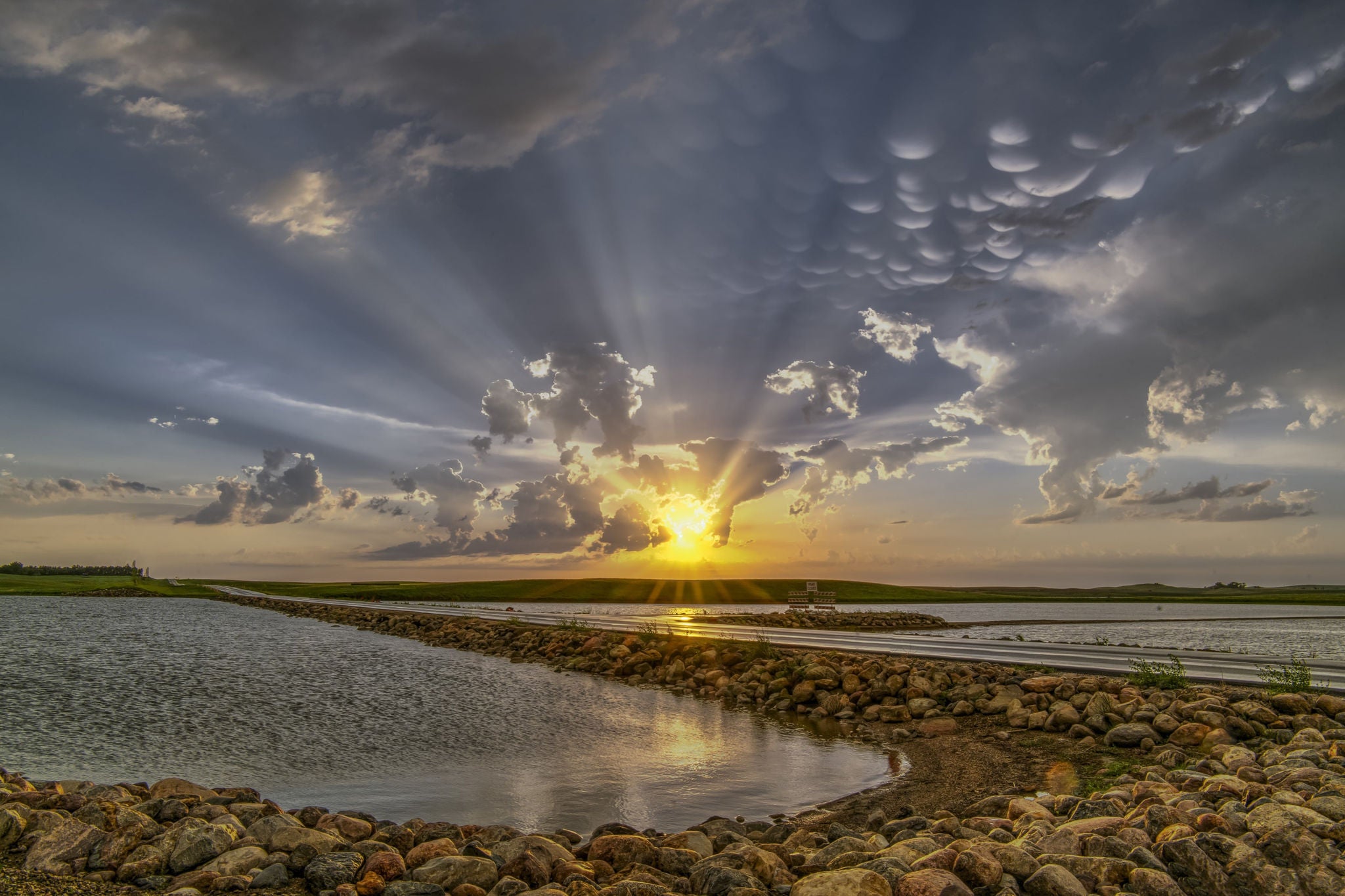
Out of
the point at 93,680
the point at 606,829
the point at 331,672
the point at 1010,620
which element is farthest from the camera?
the point at 1010,620

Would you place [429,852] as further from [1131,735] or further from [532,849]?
[1131,735]

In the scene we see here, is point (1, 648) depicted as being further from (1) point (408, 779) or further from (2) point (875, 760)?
(2) point (875, 760)

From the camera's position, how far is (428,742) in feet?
52.6

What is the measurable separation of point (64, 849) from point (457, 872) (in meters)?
3.63

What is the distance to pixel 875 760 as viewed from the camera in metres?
14.1

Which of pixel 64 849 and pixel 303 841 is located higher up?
pixel 64 849

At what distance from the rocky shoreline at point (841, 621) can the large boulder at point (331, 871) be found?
3884cm

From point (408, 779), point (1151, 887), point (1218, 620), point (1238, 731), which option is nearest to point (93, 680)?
point (408, 779)

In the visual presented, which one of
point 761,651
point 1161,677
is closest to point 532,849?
point 1161,677

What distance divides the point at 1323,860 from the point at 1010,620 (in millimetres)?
64766

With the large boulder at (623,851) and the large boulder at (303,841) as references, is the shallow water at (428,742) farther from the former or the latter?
the large boulder at (303,841)

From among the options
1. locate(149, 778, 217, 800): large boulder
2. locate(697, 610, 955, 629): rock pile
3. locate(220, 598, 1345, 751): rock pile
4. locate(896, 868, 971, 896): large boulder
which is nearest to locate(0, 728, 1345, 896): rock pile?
locate(896, 868, 971, 896): large boulder

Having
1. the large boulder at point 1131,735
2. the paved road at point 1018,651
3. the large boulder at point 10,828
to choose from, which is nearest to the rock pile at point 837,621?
the paved road at point 1018,651

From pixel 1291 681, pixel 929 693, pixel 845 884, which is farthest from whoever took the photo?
pixel 929 693
